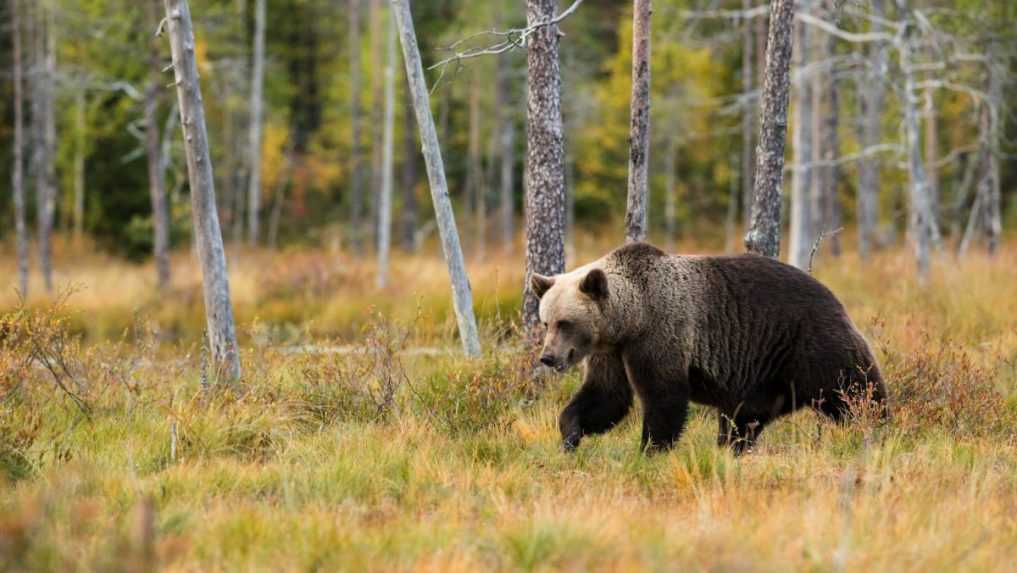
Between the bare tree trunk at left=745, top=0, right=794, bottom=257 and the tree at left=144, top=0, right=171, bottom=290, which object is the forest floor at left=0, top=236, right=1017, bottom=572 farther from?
the tree at left=144, top=0, right=171, bottom=290

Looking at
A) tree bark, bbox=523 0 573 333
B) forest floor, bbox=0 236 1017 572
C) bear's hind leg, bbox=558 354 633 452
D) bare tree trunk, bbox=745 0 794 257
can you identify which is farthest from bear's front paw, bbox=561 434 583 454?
bare tree trunk, bbox=745 0 794 257

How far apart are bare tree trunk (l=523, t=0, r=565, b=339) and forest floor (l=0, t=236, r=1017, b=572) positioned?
2.91 ft

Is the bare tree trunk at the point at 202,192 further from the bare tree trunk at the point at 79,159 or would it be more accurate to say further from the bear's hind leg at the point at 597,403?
the bare tree trunk at the point at 79,159

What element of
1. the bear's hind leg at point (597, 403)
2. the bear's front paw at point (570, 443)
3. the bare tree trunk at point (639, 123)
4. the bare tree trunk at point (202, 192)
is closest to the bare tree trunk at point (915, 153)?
the bare tree trunk at point (639, 123)

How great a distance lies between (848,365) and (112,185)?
30.4 meters

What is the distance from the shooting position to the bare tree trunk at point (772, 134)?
9.39 metres

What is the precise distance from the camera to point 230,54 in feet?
110

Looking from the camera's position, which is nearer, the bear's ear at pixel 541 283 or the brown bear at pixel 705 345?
the brown bear at pixel 705 345

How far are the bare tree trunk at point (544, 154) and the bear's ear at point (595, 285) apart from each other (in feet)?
8.24

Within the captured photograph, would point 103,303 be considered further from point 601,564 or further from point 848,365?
point 601,564

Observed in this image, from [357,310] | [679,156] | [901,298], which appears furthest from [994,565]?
[679,156]

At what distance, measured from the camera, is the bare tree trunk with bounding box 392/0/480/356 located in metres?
9.73

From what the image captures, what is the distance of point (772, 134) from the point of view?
31.1ft


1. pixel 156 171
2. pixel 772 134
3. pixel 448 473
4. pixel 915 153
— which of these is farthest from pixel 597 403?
pixel 156 171
